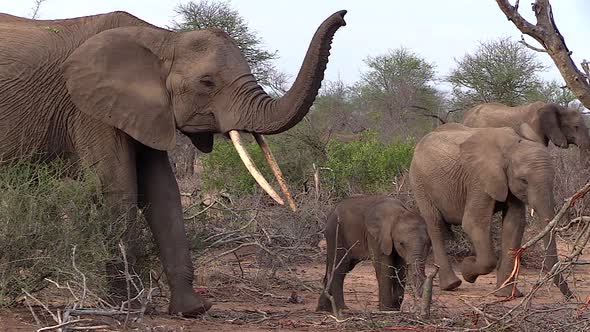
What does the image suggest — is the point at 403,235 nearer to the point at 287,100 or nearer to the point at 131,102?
the point at 287,100

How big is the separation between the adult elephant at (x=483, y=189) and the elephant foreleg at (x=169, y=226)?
311cm

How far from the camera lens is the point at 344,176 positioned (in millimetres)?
13016

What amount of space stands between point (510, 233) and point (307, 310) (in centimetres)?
275

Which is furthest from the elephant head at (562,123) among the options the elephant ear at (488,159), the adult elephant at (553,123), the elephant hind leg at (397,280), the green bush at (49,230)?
the green bush at (49,230)

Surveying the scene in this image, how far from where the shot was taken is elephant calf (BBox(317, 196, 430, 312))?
23.6 feet

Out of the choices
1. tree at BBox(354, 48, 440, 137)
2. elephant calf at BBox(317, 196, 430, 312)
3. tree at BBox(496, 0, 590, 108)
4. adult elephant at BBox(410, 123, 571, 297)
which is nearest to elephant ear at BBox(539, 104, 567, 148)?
adult elephant at BBox(410, 123, 571, 297)

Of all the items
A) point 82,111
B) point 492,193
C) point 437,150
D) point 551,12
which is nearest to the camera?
point 551,12

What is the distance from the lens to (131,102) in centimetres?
623

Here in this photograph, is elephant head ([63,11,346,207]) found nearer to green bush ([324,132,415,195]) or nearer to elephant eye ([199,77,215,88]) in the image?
elephant eye ([199,77,215,88])

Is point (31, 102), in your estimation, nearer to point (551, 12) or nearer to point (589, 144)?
point (551, 12)

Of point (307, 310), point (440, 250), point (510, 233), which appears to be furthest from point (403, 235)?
point (440, 250)

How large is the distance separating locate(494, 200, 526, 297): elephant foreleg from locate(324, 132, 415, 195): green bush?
3.37 meters

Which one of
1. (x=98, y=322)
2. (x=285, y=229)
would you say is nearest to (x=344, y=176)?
(x=285, y=229)

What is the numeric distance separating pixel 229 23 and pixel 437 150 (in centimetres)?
1232
